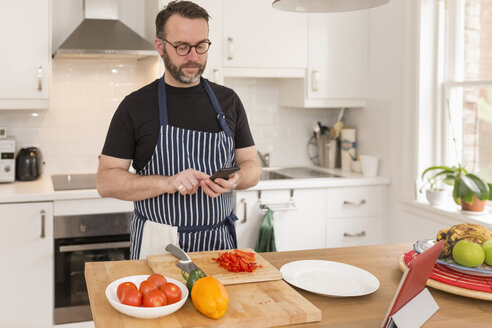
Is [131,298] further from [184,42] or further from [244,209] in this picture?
[244,209]

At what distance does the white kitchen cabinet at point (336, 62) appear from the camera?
12.3ft

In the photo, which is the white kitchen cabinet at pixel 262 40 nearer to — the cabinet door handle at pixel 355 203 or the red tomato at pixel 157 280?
the cabinet door handle at pixel 355 203

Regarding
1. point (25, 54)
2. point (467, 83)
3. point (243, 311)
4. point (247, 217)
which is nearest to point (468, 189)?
point (467, 83)

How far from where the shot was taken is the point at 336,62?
3.81m

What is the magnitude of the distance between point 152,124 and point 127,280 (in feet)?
2.67

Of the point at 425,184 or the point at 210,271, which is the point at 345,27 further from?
the point at 210,271

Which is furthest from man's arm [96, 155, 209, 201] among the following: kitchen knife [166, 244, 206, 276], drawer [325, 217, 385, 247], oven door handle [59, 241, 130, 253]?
drawer [325, 217, 385, 247]

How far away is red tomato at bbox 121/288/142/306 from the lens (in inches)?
52.8

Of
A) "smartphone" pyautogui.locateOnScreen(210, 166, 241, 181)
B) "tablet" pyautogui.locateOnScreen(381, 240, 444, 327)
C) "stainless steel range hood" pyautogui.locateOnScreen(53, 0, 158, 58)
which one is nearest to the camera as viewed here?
"tablet" pyautogui.locateOnScreen(381, 240, 444, 327)

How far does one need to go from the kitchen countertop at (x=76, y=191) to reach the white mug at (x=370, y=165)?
61mm

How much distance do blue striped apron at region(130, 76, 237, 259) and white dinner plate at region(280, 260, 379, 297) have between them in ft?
1.71

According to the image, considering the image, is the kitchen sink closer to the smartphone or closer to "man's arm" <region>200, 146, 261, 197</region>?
"man's arm" <region>200, 146, 261, 197</region>

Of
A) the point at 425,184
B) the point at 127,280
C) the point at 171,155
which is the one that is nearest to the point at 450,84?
the point at 425,184

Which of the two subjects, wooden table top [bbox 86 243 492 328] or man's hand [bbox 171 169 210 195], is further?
man's hand [bbox 171 169 210 195]
